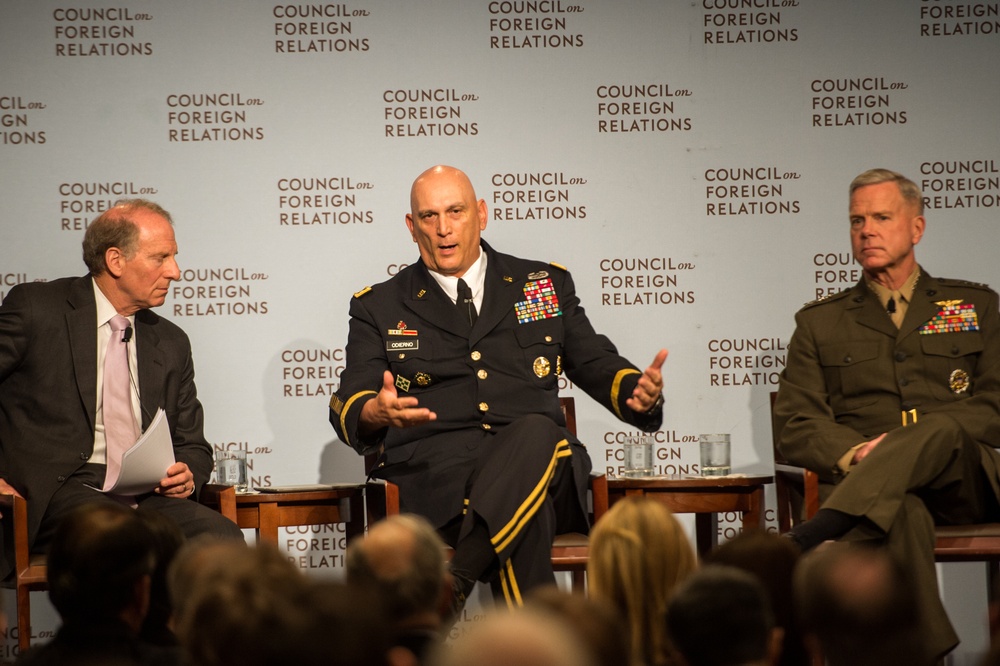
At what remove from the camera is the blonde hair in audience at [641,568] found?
2.27 m

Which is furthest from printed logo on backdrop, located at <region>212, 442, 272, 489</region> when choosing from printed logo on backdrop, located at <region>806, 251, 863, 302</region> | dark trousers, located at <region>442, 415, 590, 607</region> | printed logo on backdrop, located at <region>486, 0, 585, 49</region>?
printed logo on backdrop, located at <region>806, 251, 863, 302</region>

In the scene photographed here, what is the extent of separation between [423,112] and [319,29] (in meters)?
0.56

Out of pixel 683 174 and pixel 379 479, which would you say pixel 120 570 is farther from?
pixel 683 174

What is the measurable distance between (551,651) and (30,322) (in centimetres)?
332

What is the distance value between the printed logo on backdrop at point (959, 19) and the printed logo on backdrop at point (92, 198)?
336cm

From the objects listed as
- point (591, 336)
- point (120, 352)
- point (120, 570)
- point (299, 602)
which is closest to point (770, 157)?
point (591, 336)

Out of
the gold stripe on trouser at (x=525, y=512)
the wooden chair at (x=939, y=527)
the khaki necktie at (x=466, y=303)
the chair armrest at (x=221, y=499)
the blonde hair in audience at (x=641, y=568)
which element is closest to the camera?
the blonde hair in audience at (x=641, y=568)

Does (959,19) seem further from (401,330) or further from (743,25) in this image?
(401,330)

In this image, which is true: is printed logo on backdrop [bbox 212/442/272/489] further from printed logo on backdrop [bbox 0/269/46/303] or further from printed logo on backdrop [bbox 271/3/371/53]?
printed logo on backdrop [bbox 271/3/371/53]

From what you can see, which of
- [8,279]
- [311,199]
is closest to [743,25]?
[311,199]

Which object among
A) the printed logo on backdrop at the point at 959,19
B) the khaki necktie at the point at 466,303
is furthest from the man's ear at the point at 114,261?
the printed logo on backdrop at the point at 959,19

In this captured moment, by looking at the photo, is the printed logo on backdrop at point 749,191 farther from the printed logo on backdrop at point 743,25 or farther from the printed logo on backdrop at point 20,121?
the printed logo on backdrop at point 20,121

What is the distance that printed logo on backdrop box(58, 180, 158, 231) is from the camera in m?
5.15

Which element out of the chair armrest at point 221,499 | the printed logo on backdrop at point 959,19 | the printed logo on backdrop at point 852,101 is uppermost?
the printed logo on backdrop at point 959,19
